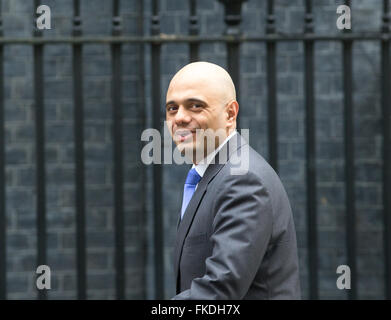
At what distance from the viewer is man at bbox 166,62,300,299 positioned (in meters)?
2.13

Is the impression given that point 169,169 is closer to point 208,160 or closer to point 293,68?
point 293,68

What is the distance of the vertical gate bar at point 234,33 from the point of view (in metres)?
3.93

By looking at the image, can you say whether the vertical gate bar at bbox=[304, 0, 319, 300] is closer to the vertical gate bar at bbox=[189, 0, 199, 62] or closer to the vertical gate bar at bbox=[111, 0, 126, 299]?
the vertical gate bar at bbox=[189, 0, 199, 62]

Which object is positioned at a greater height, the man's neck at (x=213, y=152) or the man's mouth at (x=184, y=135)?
the man's mouth at (x=184, y=135)

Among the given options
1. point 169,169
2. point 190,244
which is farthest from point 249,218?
point 169,169

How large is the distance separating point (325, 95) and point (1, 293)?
284 cm

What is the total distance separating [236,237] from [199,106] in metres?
0.44

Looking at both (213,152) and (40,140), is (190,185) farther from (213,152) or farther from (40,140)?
(40,140)

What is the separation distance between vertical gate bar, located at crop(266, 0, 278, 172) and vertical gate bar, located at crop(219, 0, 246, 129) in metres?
0.15

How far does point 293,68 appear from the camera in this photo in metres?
5.82

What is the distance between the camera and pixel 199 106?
235cm

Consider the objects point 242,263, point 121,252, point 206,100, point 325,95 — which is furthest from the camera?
point 325,95

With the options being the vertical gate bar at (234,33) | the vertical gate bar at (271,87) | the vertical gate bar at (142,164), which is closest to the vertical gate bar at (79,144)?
the vertical gate bar at (234,33)

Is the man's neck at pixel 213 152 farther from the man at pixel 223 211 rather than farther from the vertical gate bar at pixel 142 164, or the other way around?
the vertical gate bar at pixel 142 164
